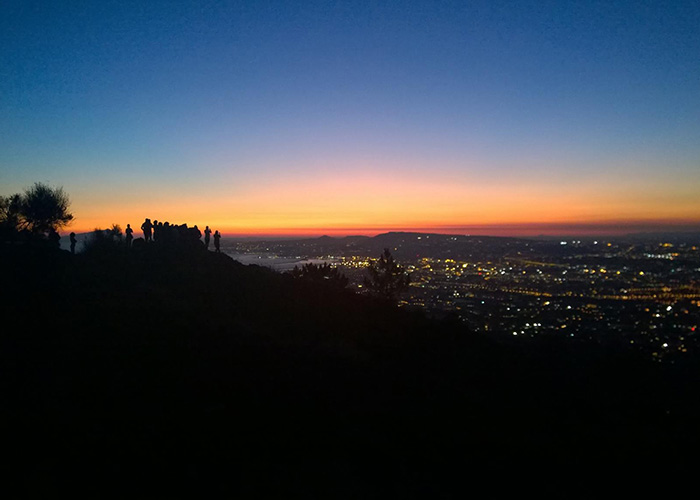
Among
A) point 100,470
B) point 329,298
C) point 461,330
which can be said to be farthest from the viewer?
point 329,298

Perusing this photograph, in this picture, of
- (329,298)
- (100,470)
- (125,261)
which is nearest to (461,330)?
(329,298)

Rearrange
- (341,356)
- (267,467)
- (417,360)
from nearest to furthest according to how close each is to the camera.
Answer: (267,467), (341,356), (417,360)

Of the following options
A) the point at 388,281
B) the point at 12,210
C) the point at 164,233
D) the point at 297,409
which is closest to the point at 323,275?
the point at 388,281

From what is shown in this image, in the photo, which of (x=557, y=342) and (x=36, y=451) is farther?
(x=557, y=342)

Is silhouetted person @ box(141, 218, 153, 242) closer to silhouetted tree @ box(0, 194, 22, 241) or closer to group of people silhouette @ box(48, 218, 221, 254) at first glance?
group of people silhouette @ box(48, 218, 221, 254)

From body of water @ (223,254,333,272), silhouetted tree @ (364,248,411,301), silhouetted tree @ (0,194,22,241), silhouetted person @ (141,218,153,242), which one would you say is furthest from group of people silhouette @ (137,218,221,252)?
silhouetted tree @ (364,248,411,301)

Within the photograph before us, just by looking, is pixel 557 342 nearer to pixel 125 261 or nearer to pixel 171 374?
pixel 171 374

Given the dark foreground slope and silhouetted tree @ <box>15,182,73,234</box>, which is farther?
silhouetted tree @ <box>15,182,73,234</box>

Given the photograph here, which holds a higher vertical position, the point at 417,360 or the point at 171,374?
the point at 171,374
